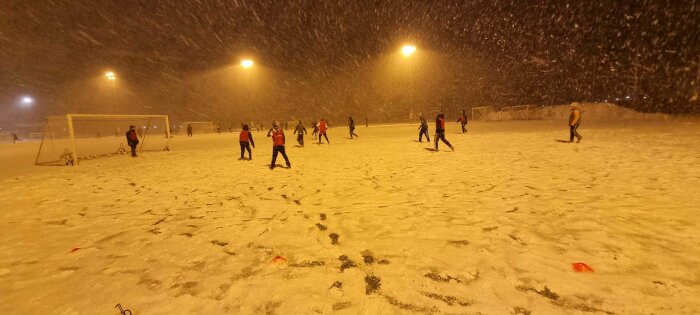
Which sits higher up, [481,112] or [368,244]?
[481,112]

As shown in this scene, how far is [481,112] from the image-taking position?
3850cm

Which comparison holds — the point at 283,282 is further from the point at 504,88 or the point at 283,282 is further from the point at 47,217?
the point at 504,88

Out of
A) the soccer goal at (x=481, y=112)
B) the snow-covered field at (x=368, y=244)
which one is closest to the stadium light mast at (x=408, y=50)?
the soccer goal at (x=481, y=112)

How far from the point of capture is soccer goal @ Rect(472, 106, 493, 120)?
3797 centimetres

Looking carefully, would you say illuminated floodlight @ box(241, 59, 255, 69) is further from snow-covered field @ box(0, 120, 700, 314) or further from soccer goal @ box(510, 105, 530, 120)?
soccer goal @ box(510, 105, 530, 120)

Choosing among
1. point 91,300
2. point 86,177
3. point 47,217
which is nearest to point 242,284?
point 91,300

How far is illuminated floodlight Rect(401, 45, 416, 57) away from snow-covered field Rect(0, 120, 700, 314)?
22438 millimetres

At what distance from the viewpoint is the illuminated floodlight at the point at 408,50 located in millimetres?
28406

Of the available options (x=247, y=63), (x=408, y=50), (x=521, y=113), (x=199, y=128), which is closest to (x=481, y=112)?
(x=521, y=113)

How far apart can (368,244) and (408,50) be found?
27.6 m

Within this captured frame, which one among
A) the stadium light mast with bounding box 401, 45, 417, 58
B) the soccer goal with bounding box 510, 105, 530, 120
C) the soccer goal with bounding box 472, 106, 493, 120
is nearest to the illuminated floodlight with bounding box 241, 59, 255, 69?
the stadium light mast with bounding box 401, 45, 417, 58

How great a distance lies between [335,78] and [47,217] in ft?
144

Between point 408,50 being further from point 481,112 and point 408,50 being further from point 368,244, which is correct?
point 368,244

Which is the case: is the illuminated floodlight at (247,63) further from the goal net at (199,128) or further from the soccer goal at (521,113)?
the soccer goal at (521,113)
